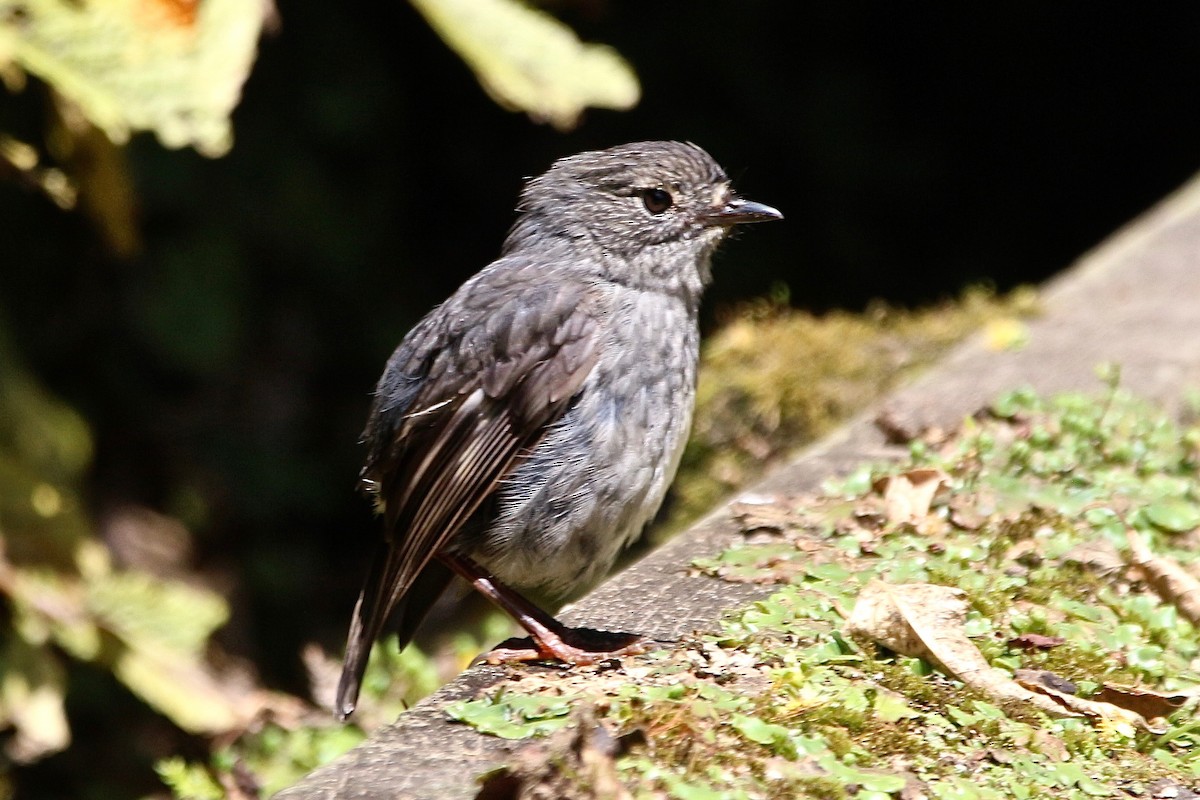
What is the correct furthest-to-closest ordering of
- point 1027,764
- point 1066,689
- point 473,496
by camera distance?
point 473,496
point 1066,689
point 1027,764

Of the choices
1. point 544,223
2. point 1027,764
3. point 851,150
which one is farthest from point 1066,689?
point 851,150

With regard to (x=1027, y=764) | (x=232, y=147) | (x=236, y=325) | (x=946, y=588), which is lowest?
(x=1027, y=764)

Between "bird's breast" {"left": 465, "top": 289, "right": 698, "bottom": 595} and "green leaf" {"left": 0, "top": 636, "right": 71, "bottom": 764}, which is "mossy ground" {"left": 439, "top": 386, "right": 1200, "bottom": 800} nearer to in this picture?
"bird's breast" {"left": 465, "top": 289, "right": 698, "bottom": 595}

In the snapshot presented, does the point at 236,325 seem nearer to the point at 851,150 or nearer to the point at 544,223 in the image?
the point at 544,223

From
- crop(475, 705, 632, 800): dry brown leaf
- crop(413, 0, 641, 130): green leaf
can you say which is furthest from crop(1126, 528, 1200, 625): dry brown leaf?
crop(413, 0, 641, 130): green leaf

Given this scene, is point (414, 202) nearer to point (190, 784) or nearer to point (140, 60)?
point (140, 60)

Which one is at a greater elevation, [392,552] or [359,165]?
[359,165]

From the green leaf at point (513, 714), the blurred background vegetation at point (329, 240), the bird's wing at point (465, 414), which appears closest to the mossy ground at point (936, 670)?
the green leaf at point (513, 714)
